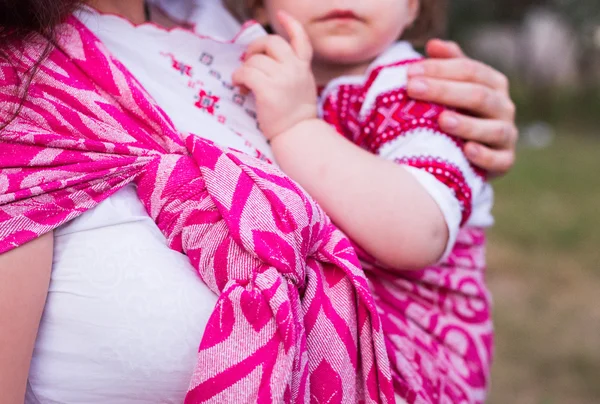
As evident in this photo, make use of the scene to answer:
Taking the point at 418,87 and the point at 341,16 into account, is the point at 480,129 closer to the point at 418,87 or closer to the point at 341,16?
the point at 418,87

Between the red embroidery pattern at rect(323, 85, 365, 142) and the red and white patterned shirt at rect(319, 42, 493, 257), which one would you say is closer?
the red and white patterned shirt at rect(319, 42, 493, 257)

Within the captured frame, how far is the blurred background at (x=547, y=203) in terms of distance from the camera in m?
2.66

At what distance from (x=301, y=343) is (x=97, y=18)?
0.56 metres

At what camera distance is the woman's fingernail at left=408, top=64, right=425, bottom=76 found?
111 cm

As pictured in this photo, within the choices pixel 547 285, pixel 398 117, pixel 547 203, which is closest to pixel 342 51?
pixel 398 117

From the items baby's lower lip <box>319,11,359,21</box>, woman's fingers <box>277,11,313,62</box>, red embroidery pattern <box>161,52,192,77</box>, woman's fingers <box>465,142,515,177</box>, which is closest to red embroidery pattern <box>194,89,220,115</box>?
red embroidery pattern <box>161,52,192,77</box>

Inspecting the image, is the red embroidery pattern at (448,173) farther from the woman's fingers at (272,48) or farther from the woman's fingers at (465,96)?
the woman's fingers at (272,48)

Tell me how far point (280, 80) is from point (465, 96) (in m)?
0.33

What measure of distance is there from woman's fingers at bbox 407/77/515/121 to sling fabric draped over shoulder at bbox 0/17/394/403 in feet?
1.10

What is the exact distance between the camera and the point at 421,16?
1549mm

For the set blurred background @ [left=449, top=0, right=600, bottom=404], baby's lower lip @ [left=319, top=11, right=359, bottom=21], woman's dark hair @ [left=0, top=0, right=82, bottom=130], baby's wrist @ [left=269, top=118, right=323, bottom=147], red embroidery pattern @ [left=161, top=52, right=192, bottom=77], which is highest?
woman's dark hair @ [left=0, top=0, right=82, bottom=130]

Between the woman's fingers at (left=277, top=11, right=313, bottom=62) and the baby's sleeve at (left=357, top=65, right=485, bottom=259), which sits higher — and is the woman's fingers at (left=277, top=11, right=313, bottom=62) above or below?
above

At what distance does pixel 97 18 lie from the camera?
3.16ft

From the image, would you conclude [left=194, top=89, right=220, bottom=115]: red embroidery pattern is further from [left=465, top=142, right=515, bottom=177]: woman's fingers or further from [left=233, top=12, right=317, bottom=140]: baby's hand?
[left=465, top=142, right=515, bottom=177]: woman's fingers
